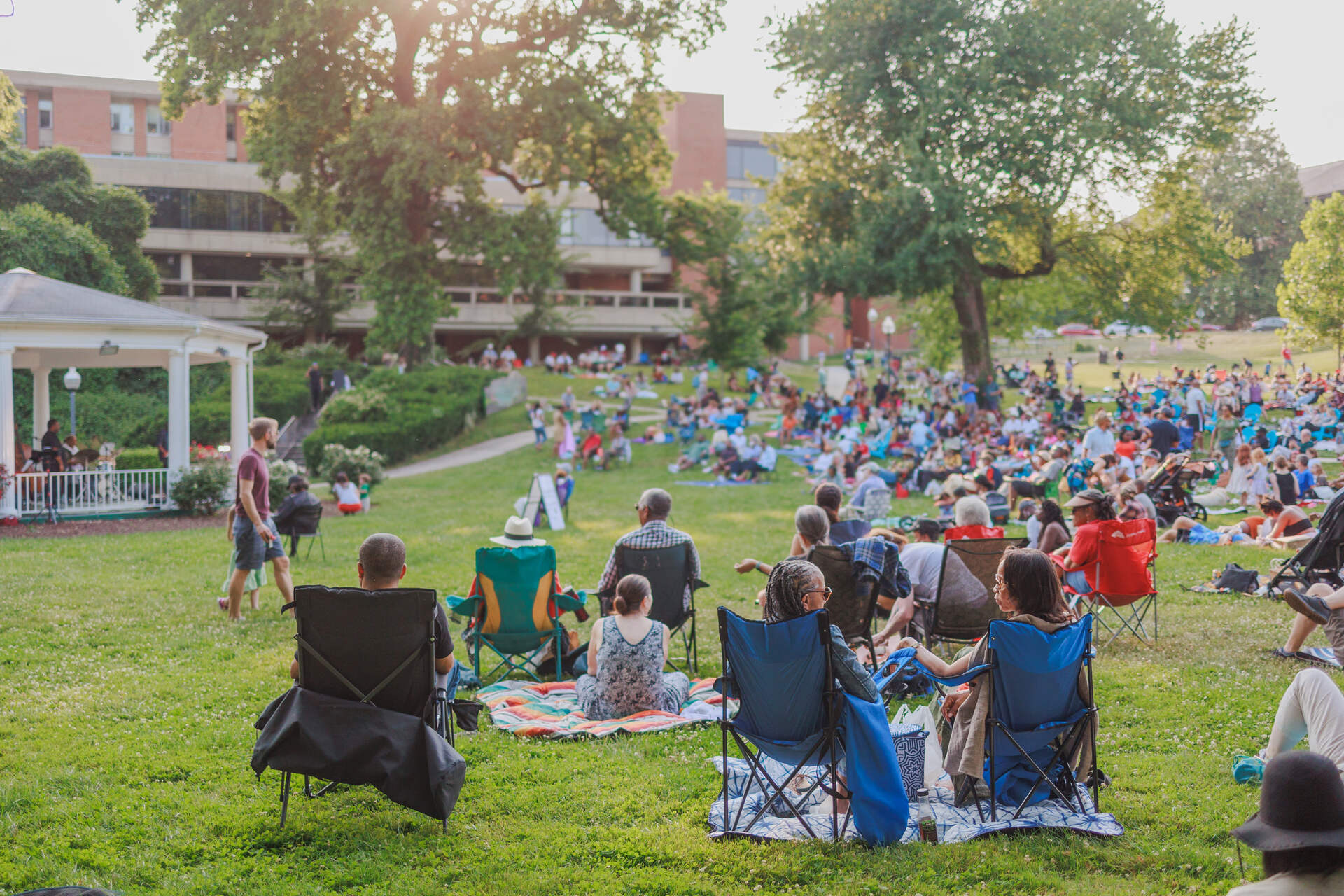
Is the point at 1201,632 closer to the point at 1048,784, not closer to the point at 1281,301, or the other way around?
the point at 1048,784

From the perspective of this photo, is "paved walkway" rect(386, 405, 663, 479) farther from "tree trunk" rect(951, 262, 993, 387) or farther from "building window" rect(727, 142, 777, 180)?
"building window" rect(727, 142, 777, 180)

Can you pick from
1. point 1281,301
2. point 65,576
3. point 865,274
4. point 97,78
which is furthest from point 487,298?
point 65,576

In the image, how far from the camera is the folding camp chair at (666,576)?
7664mm

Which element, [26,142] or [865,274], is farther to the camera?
[26,142]

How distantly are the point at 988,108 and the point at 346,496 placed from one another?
18028 millimetres

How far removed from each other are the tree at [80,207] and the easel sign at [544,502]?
21.3 metres

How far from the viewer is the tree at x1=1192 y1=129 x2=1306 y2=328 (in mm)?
60531

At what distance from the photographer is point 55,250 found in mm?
29922

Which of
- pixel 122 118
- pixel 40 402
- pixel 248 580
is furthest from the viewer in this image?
pixel 122 118

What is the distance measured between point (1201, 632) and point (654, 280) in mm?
53884

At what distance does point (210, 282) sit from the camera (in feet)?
161

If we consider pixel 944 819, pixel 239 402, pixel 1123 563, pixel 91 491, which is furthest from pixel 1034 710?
pixel 239 402

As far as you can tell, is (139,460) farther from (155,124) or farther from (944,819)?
(155,124)

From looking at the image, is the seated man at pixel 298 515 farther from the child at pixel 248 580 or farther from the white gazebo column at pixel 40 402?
the white gazebo column at pixel 40 402
